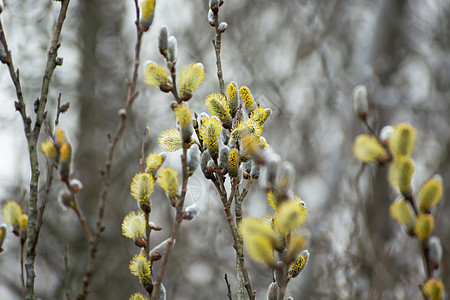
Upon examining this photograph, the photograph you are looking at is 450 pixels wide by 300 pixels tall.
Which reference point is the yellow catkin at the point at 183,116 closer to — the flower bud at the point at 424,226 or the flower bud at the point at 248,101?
the flower bud at the point at 248,101

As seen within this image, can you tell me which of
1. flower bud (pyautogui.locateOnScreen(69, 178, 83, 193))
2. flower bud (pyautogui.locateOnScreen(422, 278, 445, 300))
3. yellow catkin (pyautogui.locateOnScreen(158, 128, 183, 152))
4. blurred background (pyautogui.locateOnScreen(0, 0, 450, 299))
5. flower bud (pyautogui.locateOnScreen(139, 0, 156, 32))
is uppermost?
blurred background (pyautogui.locateOnScreen(0, 0, 450, 299))

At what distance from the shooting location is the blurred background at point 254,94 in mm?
3928

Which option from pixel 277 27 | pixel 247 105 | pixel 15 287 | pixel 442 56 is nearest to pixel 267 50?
pixel 277 27

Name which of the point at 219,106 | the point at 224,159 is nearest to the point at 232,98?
the point at 219,106

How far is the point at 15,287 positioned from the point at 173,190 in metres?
3.79

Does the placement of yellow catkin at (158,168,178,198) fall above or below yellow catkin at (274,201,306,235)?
above

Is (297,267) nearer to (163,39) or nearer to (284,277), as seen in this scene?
(284,277)

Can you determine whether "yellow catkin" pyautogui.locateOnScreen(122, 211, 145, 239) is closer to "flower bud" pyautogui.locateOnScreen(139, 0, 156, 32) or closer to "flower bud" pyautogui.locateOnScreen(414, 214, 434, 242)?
"flower bud" pyautogui.locateOnScreen(139, 0, 156, 32)

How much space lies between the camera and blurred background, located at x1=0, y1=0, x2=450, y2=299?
393cm

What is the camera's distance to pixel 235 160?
3.09 feet

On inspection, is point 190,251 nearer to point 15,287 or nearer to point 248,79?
point 15,287

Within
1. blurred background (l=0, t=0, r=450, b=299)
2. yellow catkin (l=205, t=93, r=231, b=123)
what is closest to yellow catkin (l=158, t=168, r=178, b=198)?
yellow catkin (l=205, t=93, r=231, b=123)

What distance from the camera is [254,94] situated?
14.4ft

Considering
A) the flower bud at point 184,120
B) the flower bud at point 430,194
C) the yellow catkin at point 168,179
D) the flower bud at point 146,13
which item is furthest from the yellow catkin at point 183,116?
the flower bud at point 430,194
